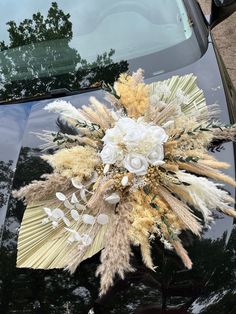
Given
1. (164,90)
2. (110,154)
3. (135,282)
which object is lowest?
(135,282)

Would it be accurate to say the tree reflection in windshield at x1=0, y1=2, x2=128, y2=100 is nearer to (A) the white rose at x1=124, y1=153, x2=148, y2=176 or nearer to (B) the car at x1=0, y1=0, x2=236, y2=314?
(B) the car at x1=0, y1=0, x2=236, y2=314

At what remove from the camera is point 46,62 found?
293 cm

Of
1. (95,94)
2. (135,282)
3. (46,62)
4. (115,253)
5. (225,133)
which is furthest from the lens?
(46,62)

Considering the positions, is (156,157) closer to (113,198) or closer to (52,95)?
(113,198)

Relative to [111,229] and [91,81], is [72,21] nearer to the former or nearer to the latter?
[91,81]

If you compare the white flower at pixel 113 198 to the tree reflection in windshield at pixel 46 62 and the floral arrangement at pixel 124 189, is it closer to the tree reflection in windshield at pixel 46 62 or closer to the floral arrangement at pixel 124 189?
the floral arrangement at pixel 124 189

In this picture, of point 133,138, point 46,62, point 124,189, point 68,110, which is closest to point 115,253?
point 124,189

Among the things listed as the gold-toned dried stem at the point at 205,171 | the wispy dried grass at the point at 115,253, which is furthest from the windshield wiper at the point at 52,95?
the wispy dried grass at the point at 115,253

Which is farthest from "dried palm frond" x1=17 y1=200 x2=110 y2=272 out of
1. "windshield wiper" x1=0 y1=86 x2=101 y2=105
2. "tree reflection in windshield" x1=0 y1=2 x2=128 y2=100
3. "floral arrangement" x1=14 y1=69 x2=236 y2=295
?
"tree reflection in windshield" x1=0 y1=2 x2=128 y2=100

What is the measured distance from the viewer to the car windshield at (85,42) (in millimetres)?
2842

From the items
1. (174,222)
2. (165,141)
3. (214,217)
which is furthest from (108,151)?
(214,217)

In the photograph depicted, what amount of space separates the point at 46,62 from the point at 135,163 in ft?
3.66

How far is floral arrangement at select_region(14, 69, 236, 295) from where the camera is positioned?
6.59 feet

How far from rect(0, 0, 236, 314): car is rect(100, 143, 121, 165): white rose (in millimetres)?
350
